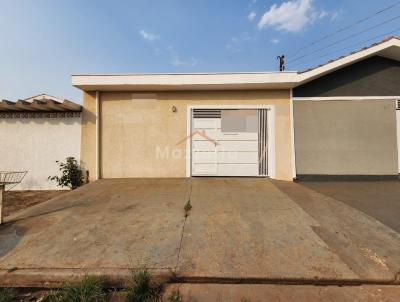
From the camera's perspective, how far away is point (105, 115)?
265 inches

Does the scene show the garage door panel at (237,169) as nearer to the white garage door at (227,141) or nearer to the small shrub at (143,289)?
the white garage door at (227,141)

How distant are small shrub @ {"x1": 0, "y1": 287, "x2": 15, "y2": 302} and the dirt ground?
116 inches

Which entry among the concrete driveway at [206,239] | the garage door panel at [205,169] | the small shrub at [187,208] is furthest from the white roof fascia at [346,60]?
the small shrub at [187,208]

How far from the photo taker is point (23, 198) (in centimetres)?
571

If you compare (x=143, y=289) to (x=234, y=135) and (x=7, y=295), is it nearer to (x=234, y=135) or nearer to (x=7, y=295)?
(x=7, y=295)

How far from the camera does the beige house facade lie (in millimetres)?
6523

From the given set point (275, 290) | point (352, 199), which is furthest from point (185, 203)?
point (352, 199)

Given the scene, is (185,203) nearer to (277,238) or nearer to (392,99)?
(277,238)

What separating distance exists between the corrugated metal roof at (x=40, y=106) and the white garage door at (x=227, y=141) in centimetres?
373

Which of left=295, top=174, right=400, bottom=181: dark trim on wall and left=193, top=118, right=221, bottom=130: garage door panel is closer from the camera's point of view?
left=295, top=174, right=400, bottom=181: dark trim on wall

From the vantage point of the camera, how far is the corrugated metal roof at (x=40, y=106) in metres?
6.06

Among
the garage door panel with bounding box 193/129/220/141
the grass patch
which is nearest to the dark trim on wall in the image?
the garage door panel with bounding box 193/129/220/141

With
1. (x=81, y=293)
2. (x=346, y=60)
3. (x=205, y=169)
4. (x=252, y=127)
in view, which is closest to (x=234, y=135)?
(x=252, y=127)

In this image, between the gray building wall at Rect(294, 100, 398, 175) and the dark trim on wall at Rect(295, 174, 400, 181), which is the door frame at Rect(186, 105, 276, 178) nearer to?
the gray building wall at Rect(294, 100, 398, 175)
